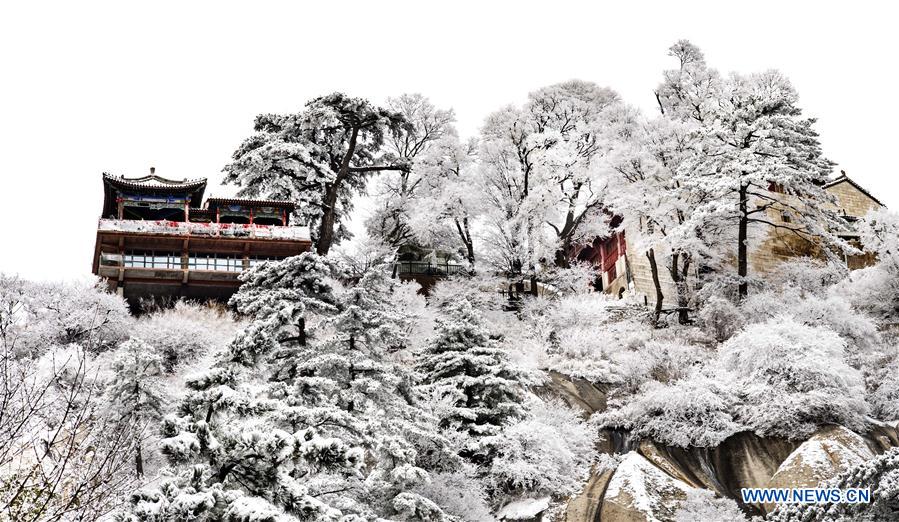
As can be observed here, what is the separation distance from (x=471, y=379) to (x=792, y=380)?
1061 cm

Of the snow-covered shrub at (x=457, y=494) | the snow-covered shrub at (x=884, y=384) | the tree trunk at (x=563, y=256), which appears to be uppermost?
the tree trunk at (x=563, y=256)

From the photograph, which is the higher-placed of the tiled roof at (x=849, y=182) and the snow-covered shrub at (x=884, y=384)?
the tiled roof at (x=849, y=182)

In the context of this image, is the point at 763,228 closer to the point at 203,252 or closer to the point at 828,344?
the point at 828,344

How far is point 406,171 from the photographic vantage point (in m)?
46.0

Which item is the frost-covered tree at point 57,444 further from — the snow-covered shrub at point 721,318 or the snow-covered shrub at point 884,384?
the snow-covered shrub at point 721,318

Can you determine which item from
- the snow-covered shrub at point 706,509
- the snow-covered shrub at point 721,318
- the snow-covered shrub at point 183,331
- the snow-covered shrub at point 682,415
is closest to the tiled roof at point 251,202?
the snow-covered shrub at point 183,331

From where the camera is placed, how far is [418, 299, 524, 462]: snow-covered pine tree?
21.4 metres

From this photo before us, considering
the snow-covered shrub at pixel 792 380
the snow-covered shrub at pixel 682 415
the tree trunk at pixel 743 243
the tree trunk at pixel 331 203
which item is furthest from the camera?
the tree trunk at pixel 331 203

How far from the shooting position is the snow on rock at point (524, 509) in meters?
20.9

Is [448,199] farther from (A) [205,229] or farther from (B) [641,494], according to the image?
(B) [641,494]

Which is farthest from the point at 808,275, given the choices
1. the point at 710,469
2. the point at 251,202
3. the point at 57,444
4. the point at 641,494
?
the point at 57,444

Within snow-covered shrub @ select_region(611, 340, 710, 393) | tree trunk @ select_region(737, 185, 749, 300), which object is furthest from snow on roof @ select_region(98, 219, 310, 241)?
tree trunk @ select_region(737, 185, 749, 300)

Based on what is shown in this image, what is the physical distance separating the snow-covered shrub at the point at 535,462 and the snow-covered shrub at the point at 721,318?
1206cm

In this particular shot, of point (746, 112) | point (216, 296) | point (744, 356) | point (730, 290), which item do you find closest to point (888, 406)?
point (744, 356)
